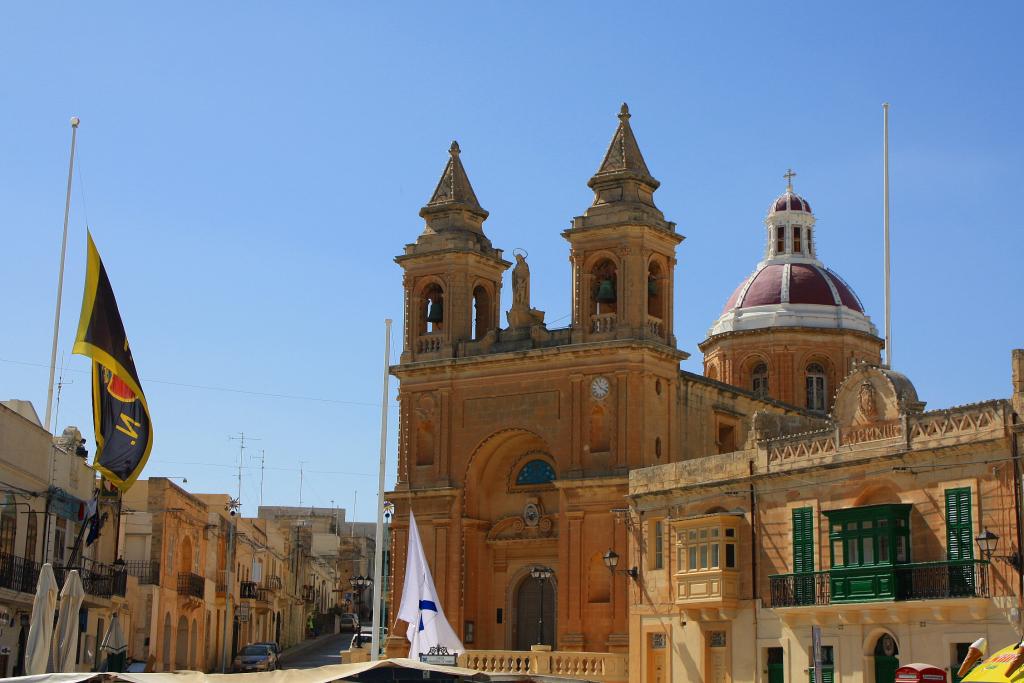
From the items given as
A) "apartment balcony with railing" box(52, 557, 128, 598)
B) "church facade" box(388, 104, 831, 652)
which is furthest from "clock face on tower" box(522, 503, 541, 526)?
"apartment balcony with railing" box(52, 557, 128, 598)

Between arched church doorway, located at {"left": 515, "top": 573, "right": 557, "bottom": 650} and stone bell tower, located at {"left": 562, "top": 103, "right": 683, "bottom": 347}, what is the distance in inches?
303

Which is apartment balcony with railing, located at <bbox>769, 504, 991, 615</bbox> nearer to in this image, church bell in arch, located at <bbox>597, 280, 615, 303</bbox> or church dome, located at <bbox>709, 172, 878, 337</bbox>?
church bell in arch, located at <bbox>597, 280, 615, 303</bbox>

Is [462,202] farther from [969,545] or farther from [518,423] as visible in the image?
[969,545]

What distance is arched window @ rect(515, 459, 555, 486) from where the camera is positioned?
Result: 48094mm

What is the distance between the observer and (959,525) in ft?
104

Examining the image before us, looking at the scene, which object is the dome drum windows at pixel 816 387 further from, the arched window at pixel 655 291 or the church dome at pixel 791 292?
the arched window at pixel 655 291

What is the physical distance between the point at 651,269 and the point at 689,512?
34.4ft

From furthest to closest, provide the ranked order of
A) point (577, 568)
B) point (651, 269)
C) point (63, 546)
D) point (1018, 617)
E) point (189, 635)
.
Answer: point (189, 635) < point (651, 269) < point (577, 568) < point (63, 546) < point (1018, 617)

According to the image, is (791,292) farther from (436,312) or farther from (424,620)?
(424,620)

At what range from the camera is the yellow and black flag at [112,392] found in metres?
25.1

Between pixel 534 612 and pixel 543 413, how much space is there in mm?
6111

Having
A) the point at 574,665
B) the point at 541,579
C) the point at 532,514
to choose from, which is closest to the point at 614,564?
the point at 574,665

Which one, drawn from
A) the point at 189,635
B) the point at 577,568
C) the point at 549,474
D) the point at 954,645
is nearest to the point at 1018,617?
the point at 954,645

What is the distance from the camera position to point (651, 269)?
47875 millimetres
